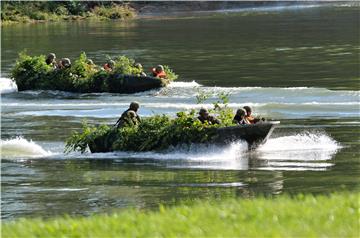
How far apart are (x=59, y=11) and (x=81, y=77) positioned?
71.1 m

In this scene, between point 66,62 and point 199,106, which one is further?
point 66,62

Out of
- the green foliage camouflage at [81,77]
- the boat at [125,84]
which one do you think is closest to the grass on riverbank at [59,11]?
the green foliage camouflage at [81,77]

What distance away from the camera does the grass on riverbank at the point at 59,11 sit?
109 metres

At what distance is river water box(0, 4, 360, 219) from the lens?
21641 millimetres

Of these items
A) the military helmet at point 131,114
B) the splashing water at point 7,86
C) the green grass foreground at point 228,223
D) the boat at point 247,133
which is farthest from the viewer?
the splashing water at point 7,86

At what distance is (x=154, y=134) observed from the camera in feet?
88.3

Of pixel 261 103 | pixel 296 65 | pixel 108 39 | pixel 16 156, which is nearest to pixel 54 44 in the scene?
pixel 108 39

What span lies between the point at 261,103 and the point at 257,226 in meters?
25.2

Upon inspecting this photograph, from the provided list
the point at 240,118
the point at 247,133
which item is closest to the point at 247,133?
the point at 247,133

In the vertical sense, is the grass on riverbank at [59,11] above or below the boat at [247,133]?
below

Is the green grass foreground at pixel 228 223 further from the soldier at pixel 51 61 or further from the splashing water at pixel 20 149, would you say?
the soldier at pixel 51 61

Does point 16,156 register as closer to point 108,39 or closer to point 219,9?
point 108,39

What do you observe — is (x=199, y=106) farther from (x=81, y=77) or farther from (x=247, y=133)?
(x=247, y=133)

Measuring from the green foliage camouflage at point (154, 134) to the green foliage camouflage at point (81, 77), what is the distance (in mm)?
13936
